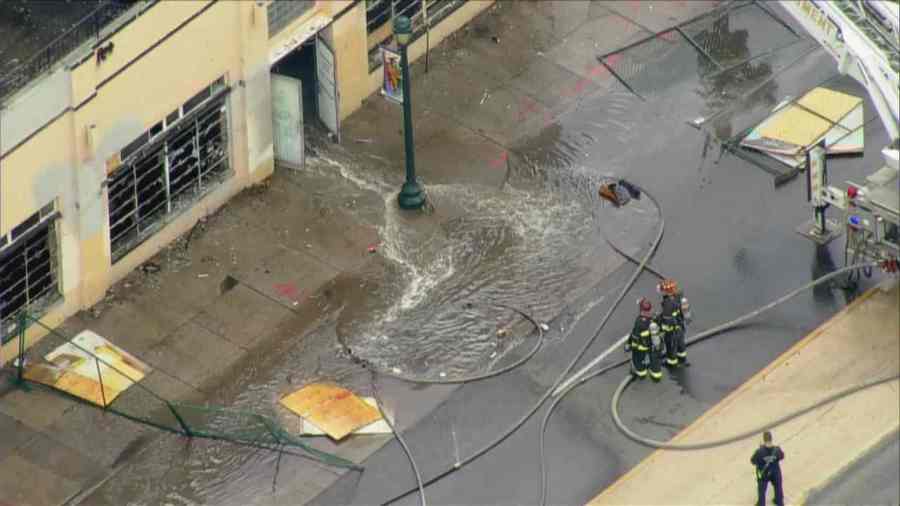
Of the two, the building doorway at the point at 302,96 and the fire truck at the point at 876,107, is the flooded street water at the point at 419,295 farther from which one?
the fire truck at the point at 876,107

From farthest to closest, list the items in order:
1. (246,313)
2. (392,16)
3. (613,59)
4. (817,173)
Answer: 1. (613,59)
2. (392,16)
3. (817,173)
4. (246,313)

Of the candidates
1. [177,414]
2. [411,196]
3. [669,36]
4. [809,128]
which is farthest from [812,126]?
[177,414]

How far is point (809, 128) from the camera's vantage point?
41.9 meters

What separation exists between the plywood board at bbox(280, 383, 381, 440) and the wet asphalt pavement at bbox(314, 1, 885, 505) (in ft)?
2.20

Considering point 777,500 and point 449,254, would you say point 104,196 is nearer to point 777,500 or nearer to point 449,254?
point 449,254

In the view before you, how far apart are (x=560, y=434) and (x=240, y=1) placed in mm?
8208

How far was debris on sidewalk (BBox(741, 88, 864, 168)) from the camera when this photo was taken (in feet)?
136

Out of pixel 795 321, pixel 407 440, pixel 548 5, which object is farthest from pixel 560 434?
pixel 548 5

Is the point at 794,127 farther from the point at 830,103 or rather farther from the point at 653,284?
the point at 653,284

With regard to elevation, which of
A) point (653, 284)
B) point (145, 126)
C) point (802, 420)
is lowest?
point (802, 420)

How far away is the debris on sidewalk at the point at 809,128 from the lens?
136 ft

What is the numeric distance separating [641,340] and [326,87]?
7991mm

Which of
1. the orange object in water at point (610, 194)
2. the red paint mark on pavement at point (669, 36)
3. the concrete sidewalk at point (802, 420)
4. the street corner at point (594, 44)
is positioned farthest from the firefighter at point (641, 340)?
the red paint mark on pavement at point (669, 36)

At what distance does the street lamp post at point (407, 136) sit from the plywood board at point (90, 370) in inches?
212
